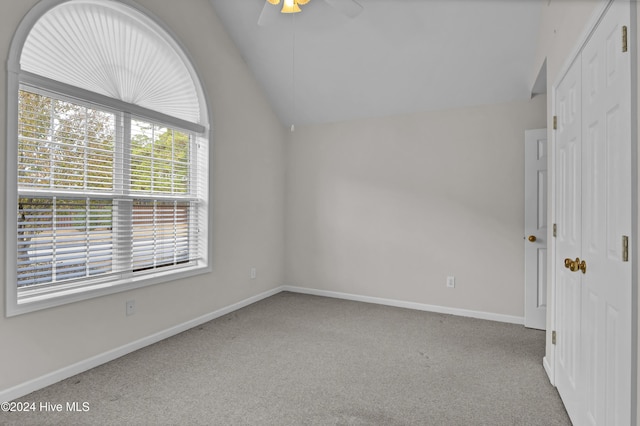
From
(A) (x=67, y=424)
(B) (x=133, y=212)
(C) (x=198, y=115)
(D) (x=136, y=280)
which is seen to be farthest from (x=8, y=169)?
(C) (x=198, y=115)

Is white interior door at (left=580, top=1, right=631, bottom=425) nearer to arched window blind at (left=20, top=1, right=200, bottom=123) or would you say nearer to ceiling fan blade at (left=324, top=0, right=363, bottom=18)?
ceiling fan blade at (left=324, top=0, right=363, bottom=18)

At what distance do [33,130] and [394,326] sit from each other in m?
3.28

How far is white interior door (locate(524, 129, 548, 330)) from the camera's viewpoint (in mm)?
3467

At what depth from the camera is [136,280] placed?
2.93m

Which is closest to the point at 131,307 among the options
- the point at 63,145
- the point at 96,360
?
the point at 96,360

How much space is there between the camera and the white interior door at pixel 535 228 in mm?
3467

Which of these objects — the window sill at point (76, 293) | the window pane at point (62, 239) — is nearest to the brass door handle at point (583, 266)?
the window sill at point (76, 293)

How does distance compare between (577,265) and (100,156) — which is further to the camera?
(100,156)

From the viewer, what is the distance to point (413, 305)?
163 inches

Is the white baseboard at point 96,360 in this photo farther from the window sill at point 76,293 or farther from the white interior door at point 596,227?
the white interior door at point 596,227

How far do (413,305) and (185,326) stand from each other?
2.45 meters

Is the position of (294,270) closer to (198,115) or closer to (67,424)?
(198,115)

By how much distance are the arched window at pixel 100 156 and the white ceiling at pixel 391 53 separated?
1.02 metres

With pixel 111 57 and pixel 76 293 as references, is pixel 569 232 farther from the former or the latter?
pixel 111 57
